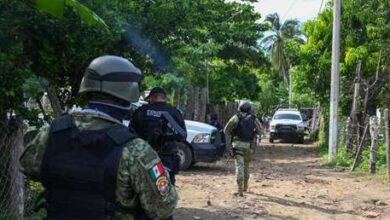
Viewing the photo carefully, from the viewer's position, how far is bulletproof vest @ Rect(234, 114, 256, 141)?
377 inches

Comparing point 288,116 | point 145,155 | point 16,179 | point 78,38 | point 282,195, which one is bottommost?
point 282,195

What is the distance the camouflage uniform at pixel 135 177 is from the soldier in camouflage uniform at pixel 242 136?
7.04 meters

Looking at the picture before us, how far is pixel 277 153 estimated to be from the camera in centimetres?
2041

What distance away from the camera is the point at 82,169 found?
97.3 inches

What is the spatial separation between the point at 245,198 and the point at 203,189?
112 centimetres

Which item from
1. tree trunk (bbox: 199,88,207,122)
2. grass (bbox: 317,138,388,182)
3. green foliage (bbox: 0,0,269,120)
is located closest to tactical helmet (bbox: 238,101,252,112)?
green foliage (bbox: 0,0,269,120)

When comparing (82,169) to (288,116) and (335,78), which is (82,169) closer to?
(335,78)

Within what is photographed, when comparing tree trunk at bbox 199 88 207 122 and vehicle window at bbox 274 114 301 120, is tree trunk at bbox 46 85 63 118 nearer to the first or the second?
tree trunk at bbox 199 88 207 122

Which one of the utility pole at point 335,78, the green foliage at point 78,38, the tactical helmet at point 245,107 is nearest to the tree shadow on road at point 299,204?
the tactical helmet at point 245,107

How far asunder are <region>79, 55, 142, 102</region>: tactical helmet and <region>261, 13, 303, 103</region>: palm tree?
47126mm

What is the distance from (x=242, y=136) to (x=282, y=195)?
1302mm

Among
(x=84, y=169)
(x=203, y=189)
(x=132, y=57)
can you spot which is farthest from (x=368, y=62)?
(x=84, y=169)

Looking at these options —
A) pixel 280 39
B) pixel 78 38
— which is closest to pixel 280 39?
pixel 280 39

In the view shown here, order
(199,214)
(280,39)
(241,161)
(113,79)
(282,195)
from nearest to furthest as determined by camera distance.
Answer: (113,79) < (199,214) < (241,161) < (282,195) < (280,39)
